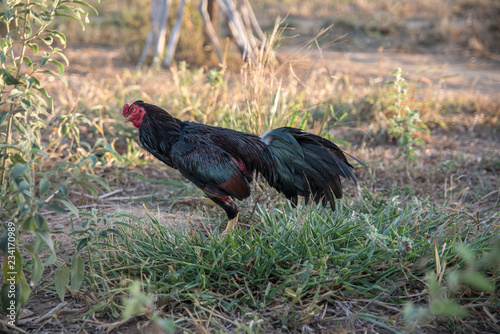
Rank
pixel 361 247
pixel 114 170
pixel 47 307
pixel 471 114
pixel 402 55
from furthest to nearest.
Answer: pixel 402 55 < pixel 471 114 < pixel 114 170 < pixel 361 247 < pixel 47 307

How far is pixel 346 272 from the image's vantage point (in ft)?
7.23

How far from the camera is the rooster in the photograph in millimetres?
2379

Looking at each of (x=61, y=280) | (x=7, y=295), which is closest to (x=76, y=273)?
(x=61, y=280)

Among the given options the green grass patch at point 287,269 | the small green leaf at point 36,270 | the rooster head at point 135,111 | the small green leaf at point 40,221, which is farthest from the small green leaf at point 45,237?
the rooster head at point 135,111

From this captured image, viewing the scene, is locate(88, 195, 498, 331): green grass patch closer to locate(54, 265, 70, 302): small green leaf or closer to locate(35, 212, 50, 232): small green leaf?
locate(54, 265, 70, 302): small green leaf

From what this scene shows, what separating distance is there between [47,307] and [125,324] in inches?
18.9

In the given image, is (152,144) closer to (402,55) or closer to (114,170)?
(114,170)

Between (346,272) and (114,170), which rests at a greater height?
(346,272)

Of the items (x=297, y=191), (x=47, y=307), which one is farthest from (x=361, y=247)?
(x=47, y=307)

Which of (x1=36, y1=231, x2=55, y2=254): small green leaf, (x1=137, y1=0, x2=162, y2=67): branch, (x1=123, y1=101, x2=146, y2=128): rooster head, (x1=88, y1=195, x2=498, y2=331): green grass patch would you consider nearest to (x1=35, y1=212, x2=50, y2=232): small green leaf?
(x1=36, y1=231, x2=55, y2=254): small green leaf

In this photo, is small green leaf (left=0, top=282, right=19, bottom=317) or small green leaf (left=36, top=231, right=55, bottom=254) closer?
small green leaf (left=36, top=231, right=55, bottom=254)

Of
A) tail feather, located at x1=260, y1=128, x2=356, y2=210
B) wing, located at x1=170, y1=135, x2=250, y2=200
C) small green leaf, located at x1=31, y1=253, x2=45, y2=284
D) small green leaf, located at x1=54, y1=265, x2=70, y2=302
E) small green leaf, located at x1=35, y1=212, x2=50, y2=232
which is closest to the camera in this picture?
small green leaf, located at x1=35, y1=212, x2=50, y2=232

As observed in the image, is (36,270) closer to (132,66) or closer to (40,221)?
(40,221)

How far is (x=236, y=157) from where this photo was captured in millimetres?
2535
